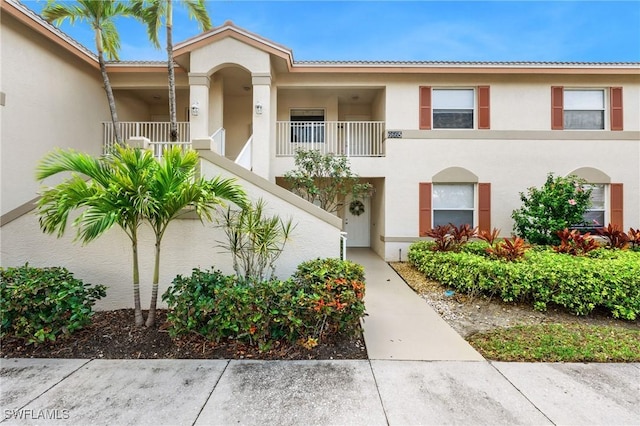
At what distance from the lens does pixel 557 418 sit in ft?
8.96

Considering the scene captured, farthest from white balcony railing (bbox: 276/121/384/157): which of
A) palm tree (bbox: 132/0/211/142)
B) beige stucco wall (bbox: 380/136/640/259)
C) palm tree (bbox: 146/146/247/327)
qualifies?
palm tree (bbox: 146/146/247/327)

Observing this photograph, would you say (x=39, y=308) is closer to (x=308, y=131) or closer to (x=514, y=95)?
(x=308, y=131)

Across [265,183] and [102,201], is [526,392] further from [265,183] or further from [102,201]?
[102,201]

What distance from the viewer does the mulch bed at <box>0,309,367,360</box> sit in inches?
149

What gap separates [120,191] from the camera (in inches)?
152

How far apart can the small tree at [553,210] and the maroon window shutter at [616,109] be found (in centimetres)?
275

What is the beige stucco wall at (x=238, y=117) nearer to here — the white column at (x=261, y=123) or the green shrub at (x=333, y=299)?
the white column at (x=261, y=123)

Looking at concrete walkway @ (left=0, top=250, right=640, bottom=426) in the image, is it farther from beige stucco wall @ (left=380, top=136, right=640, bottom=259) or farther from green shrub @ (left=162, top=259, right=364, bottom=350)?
beige stucco wall @ (left=380, top=136, right=640, bottom=259)

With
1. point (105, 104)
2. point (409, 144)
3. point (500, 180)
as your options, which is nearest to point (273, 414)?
point (409, 144)

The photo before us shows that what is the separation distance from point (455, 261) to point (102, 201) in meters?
6.75

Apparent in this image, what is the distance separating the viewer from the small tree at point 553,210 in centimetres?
840

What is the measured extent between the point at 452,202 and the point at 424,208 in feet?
3.44

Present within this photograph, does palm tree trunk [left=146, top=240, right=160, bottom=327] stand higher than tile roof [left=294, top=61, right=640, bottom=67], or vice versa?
tile roof [left=294, top=61, right=640, bottom=67]

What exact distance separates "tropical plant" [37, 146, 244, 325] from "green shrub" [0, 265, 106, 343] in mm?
737
